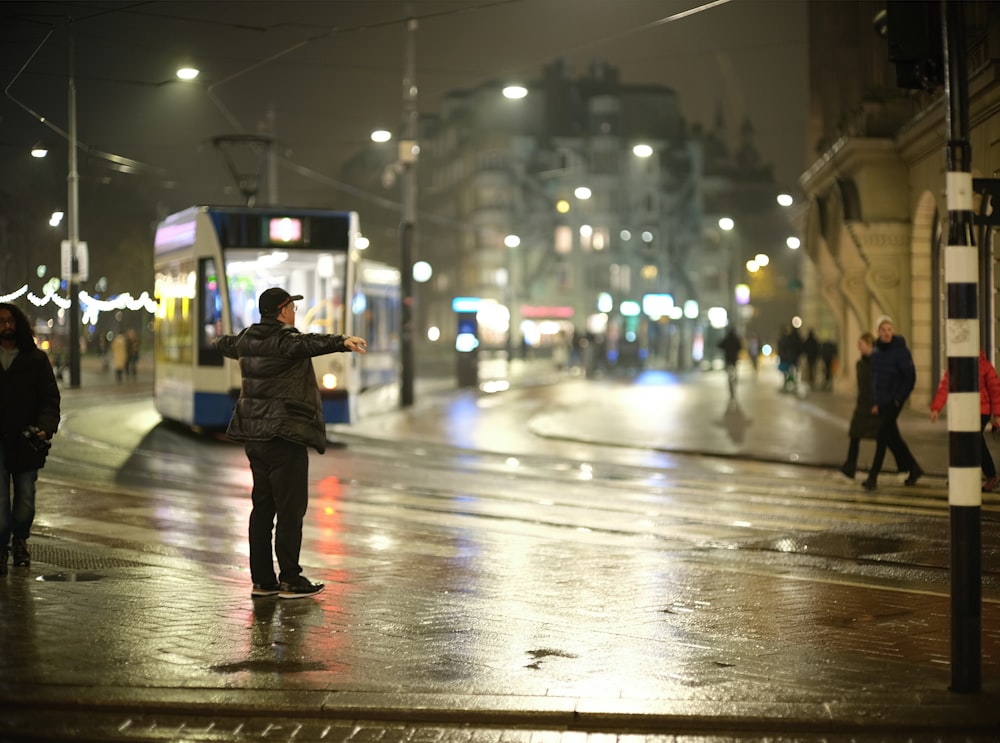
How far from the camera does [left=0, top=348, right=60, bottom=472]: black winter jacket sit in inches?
360

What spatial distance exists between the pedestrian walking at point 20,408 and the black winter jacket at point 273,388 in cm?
144

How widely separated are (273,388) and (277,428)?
0.80 feet

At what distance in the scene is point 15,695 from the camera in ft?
20.2

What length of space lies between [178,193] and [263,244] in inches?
555

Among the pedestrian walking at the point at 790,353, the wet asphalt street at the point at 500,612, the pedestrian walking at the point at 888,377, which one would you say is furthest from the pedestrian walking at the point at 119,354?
the pedestrian walking at the point at 888,377

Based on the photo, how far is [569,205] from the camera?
95.4 metres

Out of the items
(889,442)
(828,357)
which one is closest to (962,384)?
(889,442)

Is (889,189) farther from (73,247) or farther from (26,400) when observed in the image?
(26,400)

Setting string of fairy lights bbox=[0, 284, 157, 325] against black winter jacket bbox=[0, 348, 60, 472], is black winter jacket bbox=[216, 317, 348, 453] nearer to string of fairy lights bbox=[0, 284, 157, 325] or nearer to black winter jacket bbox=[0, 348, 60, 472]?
black winter jacket bbox=[0, 348, 60, 472]

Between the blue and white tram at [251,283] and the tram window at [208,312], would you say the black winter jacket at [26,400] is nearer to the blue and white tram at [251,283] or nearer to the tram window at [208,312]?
the blue and white tram at [251,283]

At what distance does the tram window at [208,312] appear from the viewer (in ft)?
67.1

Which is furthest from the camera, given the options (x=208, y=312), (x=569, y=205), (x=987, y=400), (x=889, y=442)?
(x=569, y=205)

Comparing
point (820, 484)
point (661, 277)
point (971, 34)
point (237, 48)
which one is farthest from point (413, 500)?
point (661, 277)

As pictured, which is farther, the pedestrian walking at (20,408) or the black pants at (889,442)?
the black pants at (889,442)
